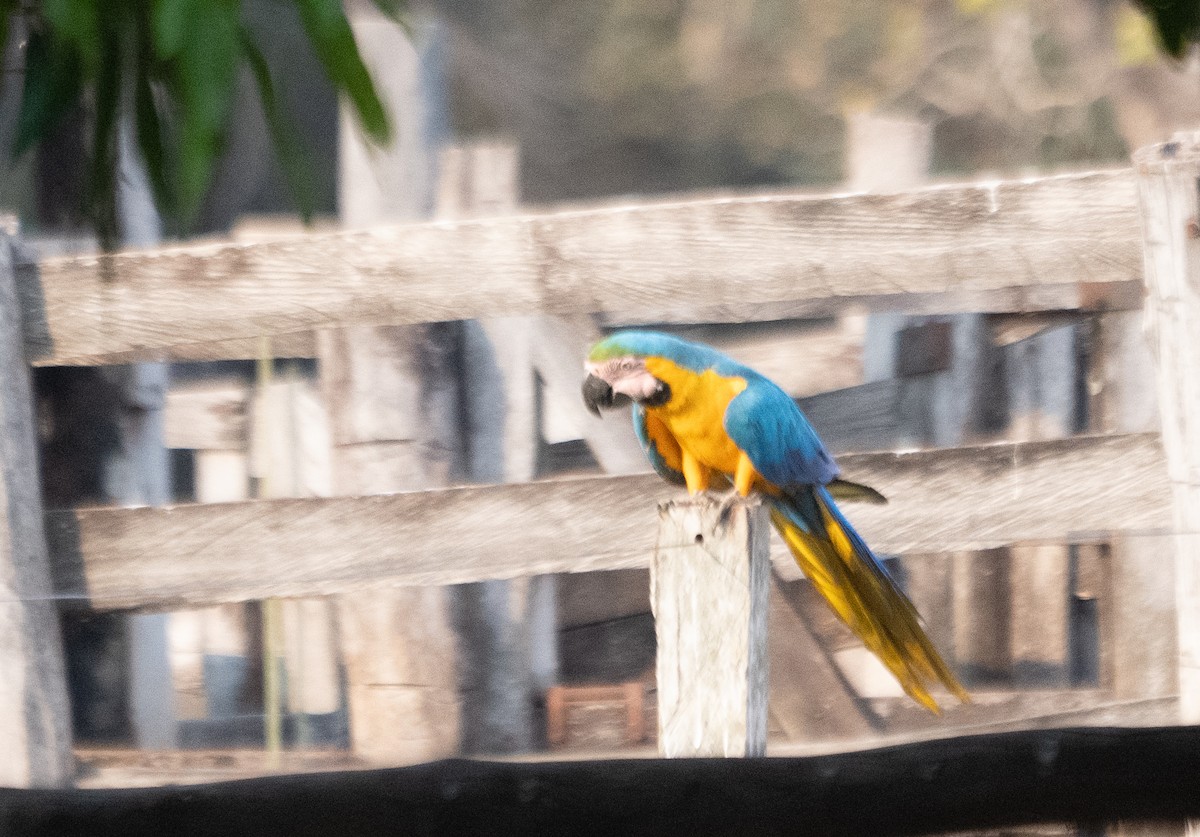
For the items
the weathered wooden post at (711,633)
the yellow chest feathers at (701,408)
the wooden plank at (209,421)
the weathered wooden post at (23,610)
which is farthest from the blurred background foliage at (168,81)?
the wooden plank at (209,421)

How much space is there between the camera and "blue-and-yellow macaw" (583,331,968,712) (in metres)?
1.87

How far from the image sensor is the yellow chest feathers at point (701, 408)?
2275 mm

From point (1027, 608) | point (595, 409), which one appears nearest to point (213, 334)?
point (595, 409)

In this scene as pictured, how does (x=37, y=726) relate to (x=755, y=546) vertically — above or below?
below

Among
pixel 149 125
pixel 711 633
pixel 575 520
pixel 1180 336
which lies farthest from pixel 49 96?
pixel 1180 336

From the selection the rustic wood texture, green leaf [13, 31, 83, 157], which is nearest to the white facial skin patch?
the rustic wood texture

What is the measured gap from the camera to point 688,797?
3.05 feet

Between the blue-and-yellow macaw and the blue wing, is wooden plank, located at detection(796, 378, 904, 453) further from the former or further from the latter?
the blue wing

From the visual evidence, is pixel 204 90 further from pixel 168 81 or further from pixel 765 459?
pixel 765 459

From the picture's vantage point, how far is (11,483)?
1914mm

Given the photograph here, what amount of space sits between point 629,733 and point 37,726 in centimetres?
→ 91

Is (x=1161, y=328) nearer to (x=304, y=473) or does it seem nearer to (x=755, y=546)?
(x=755, y=546)

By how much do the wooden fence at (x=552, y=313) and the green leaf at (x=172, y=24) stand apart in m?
1.19

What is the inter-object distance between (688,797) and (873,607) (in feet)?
3.40
